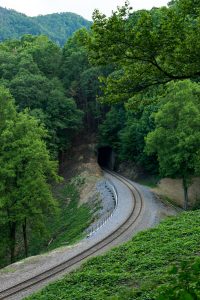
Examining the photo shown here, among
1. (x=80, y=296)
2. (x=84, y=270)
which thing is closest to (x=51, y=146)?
(x=84, y=270)

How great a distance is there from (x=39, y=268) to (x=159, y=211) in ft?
53.4

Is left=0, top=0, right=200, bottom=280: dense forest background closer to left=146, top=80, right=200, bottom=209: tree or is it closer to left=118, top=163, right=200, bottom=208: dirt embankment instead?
left=146, top=80, right=200, bottom=209: tree

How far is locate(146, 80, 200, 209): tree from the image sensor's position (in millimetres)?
41250

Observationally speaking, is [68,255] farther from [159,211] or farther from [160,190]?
[160,190]

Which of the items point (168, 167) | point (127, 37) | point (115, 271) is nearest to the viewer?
point (127, 37)

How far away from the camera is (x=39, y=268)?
23.5m

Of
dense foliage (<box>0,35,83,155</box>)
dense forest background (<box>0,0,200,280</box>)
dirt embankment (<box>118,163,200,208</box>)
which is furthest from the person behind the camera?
dense foliage (<box>0,35,83,155</box>)

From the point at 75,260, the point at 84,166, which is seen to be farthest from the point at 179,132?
the point at 84,166

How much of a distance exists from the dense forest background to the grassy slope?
6.17m

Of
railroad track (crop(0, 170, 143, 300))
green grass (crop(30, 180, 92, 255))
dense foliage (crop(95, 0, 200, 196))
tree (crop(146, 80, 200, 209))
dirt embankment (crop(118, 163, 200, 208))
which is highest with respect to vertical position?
dense foliage (crop(95, 0, 200, 196))

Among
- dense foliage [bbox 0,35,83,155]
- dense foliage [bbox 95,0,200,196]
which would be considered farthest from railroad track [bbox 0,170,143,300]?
dense foliage [bbox 0,35,83,155]

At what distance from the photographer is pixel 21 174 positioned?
32.6 metres

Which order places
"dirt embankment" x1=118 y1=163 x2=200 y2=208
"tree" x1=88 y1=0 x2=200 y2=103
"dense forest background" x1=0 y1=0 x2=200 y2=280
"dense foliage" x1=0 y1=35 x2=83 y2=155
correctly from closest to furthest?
"tree" x1=88 y1=0 x2=200 y2=103 → "dense forest background" x1=0 y1=0 x2=200 y2=280 → "dirt embankment" x1=118 y1=163 x2=200 y2=208 → "dense foliage" x1=0 y1=35 x2=83 y2=155

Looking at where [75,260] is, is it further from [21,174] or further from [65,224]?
[65,224]
